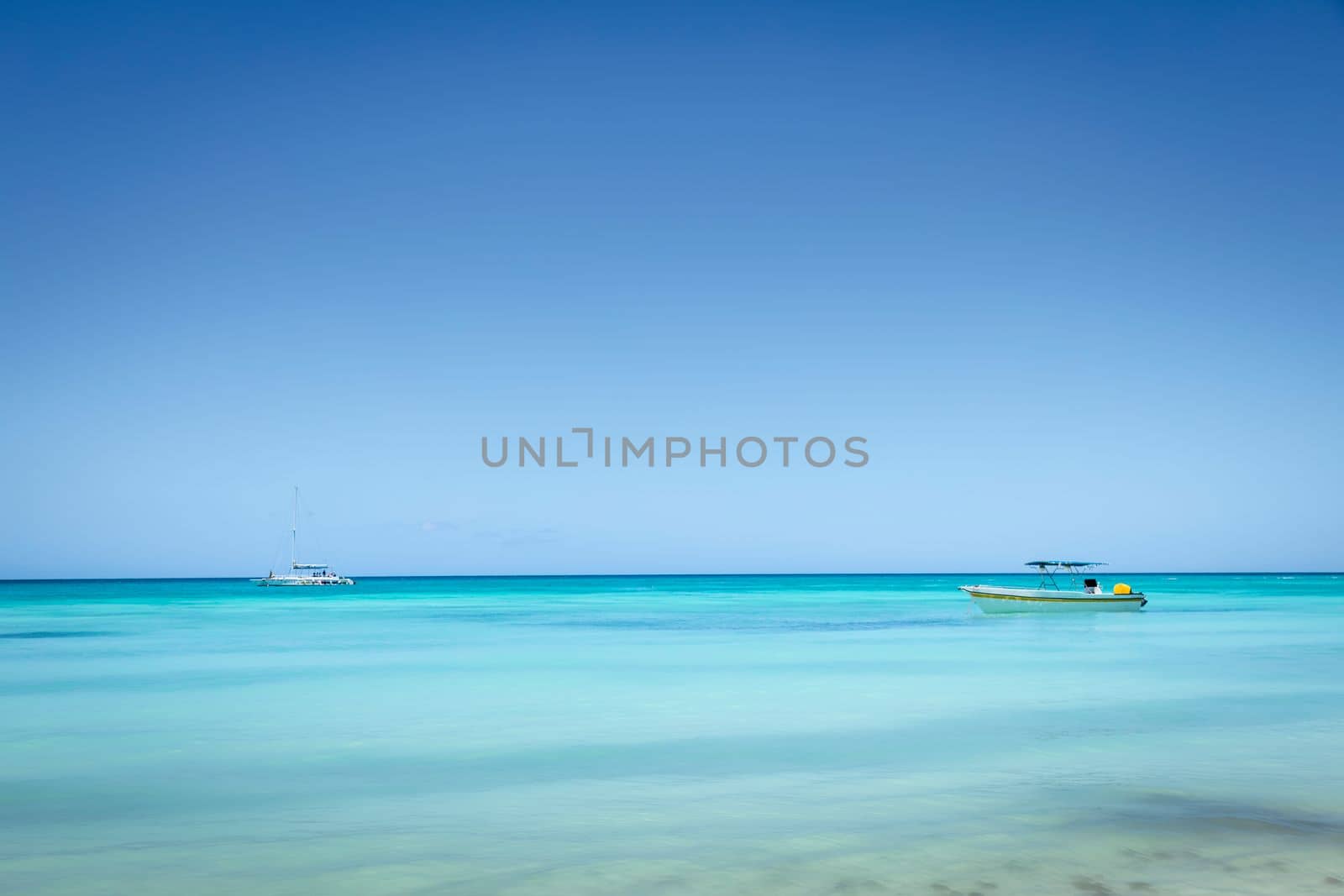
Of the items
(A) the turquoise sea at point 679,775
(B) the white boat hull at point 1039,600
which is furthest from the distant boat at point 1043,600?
(A) the turquoise sea at point 679,775

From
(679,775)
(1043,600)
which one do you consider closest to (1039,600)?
(1043,600)

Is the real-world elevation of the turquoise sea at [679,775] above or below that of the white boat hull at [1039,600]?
below

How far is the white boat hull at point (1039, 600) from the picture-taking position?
3662 cm

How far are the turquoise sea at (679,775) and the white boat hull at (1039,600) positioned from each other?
47.9 feet

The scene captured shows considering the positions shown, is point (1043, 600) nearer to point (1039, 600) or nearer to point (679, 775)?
point (1039, 600)

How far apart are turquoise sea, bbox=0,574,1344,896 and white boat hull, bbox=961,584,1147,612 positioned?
14.6m

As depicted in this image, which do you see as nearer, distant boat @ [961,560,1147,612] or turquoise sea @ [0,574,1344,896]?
turquoise sea @ [0,574,1344,896]

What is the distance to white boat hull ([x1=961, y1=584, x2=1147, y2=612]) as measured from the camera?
36625 millimetres

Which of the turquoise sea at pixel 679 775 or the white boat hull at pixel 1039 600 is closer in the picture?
the turquoise sea at pixel 679 775

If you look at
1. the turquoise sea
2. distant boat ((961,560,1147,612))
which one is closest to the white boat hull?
distant boat ((961,560,1147,612))

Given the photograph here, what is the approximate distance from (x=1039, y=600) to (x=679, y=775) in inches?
1186

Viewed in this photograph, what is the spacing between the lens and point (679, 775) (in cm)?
938

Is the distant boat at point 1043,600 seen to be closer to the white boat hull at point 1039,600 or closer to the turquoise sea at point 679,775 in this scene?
the white boat hull at point 1039,600

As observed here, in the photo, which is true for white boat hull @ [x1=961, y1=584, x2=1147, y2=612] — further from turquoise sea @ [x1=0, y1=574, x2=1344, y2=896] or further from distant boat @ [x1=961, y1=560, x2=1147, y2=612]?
turquoise sea @ [x1=0, y1=574, x2=1344, y2=896]
